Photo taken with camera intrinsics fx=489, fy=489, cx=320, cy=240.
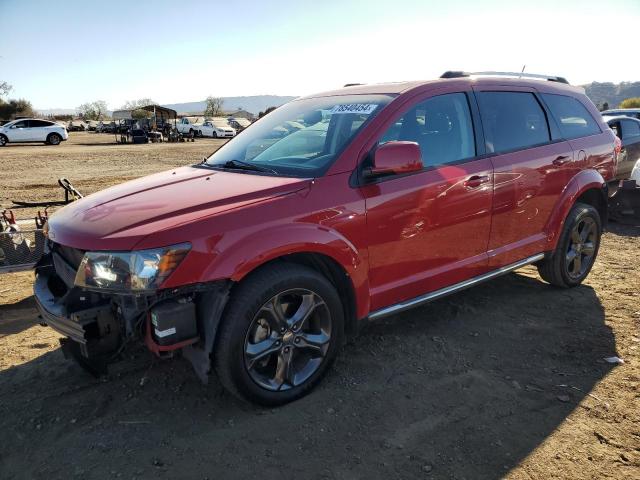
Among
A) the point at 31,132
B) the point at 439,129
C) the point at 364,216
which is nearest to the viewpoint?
the point at 364,216

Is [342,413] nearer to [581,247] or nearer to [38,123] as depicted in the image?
[581,247]

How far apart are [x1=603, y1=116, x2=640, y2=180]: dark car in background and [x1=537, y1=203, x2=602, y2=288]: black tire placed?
4563 mm

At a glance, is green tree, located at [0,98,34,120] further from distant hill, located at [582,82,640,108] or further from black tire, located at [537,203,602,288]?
distant hill, located at [582,82,640,108]

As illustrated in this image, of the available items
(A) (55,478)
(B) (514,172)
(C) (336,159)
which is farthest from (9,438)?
(B) (514,172)

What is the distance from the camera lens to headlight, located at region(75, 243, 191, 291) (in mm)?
2439

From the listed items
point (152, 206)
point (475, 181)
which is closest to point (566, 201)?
point (475, 181)

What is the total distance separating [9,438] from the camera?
2.71m

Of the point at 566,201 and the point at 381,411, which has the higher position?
the point at 566,201

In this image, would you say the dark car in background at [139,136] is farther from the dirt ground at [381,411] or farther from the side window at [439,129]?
the side window at [439,129]

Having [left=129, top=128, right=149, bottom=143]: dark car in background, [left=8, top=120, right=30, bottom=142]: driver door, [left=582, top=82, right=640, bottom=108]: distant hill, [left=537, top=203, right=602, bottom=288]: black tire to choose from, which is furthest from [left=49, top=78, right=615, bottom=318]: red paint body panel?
[left=582, top=82, right=640, bottom=108]: distant hill

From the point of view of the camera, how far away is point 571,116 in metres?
4.64

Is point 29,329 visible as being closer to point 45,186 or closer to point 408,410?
point 408,410

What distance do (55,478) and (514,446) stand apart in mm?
2344

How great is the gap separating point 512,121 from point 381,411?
2.63 metres
